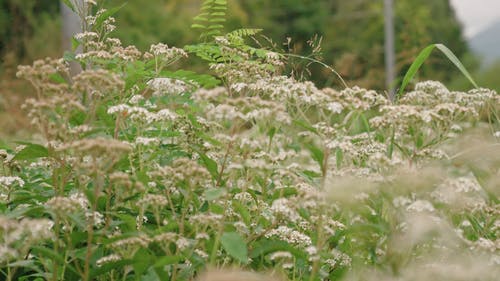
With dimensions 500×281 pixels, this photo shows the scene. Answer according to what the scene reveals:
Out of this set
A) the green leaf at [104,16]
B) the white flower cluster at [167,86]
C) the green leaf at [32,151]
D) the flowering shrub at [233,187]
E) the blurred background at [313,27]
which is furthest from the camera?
the blurred background at [313,27]

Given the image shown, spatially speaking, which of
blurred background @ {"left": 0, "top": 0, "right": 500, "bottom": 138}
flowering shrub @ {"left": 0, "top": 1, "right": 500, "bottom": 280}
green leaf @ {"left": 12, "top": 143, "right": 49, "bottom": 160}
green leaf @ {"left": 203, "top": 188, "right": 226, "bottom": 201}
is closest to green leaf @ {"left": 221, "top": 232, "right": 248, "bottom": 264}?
flowering shrub @ {"left": 0, "top": 1, "right": 500, "bottom": 280}

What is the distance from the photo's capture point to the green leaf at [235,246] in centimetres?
204

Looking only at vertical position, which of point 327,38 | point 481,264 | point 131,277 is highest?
point 327,38

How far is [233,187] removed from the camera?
2.69m

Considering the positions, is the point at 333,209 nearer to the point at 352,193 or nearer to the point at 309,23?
the point at 352,193

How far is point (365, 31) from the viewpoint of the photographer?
3819cm

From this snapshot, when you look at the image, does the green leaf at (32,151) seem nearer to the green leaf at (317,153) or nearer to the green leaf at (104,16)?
the green leaf at (104,16)

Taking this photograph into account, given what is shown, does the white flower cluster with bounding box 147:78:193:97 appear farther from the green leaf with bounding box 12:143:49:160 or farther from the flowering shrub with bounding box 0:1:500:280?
the green leaf with bounding box 12:143:49:160

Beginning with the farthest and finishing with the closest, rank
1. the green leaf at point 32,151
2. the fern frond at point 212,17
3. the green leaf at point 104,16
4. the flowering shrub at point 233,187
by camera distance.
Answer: the fern frond at point 212,17 → the green leaf at point 104,16 → the green leaf at point 32,151 → the flowering shrub at point 233,187

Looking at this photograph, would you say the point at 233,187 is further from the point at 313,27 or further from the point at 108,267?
the point at 313,27

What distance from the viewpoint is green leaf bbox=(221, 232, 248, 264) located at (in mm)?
2035

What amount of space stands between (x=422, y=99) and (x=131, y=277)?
4.20 ft

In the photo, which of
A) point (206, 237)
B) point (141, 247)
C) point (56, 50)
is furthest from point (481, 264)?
point (56, 50)

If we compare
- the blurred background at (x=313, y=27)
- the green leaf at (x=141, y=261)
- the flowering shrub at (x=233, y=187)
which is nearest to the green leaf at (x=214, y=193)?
the flowering shrub at (x=233, y=187)
